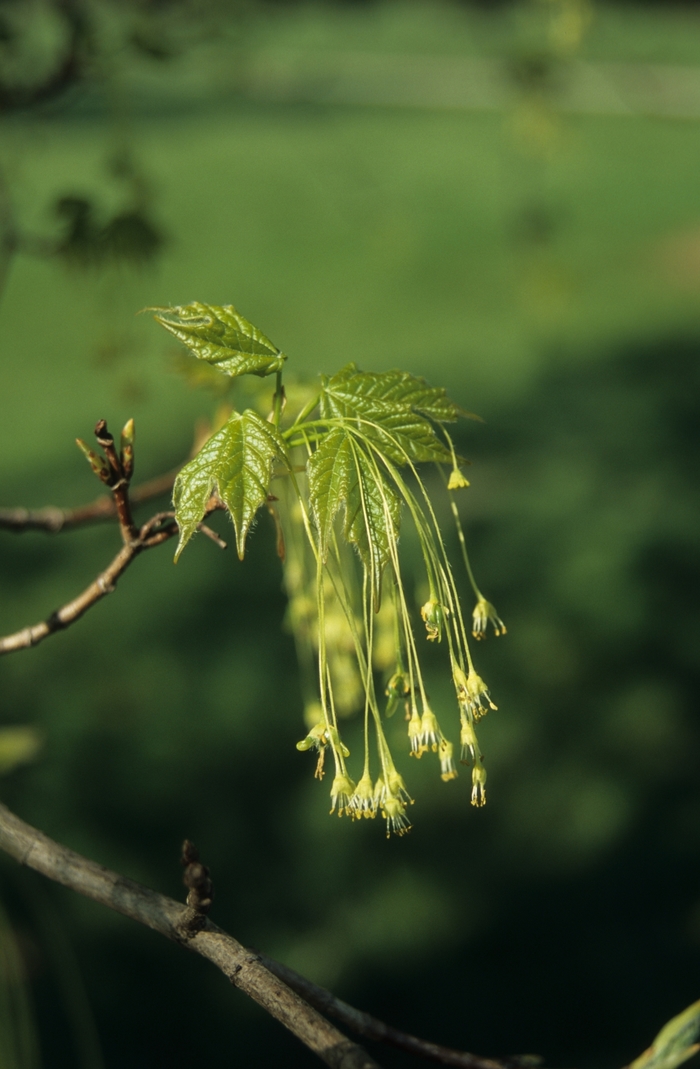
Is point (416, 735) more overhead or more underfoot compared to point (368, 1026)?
more overhead

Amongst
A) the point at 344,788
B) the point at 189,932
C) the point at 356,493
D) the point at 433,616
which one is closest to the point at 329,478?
the point at 356,493

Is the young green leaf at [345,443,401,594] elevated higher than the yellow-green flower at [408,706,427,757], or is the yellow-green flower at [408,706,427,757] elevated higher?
the young green leaf at [345,443,401,594]

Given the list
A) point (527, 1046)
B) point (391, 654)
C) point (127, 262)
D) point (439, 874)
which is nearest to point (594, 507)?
point (439, 874)

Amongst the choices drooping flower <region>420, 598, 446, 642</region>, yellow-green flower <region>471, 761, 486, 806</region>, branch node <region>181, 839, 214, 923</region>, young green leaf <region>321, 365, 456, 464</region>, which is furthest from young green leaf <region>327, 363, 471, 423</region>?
branch node <region>181, 839, 214, 923</region>

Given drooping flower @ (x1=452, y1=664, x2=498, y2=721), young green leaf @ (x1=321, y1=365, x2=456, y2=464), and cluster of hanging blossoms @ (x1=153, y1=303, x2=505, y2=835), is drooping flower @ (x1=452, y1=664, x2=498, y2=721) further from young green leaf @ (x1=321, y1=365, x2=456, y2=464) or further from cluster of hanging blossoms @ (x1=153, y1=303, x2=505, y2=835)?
young green leaf @ (x1=321, y1=365, x2=456, y2=464)

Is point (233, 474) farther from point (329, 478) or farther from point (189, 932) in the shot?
point (189, 932)

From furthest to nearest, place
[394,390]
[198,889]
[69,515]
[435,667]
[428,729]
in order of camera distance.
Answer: [435,667] → [69,515] → [394,390] → [428,729] → [198,889]
